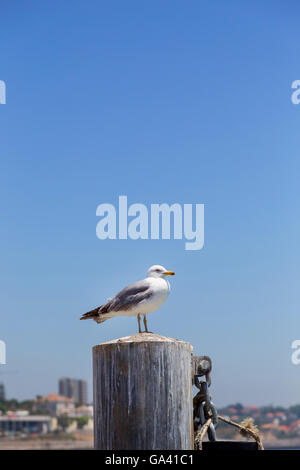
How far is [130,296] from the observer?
17.8ft

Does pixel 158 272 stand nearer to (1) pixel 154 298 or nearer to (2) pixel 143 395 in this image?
(1) pixel 154 298

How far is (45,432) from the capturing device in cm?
17788

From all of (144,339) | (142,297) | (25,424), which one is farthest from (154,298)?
(25,424)

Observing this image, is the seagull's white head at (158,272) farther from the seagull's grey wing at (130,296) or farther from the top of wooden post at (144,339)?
the top of wooden post at (144,339)

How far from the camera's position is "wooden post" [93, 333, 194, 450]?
13.5 ft

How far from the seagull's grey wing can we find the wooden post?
107 centimetres

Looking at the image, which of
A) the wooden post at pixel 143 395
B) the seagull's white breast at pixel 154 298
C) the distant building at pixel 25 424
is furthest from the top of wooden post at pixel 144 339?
the distant building at pixel 25 424

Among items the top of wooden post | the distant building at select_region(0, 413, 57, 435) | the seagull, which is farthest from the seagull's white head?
the distant building at select_region(0, 413, 57, 435)

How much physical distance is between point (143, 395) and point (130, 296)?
1.36m

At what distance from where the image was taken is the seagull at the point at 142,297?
5352 millimetres

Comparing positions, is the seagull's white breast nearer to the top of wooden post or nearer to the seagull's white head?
the seagull's white head
